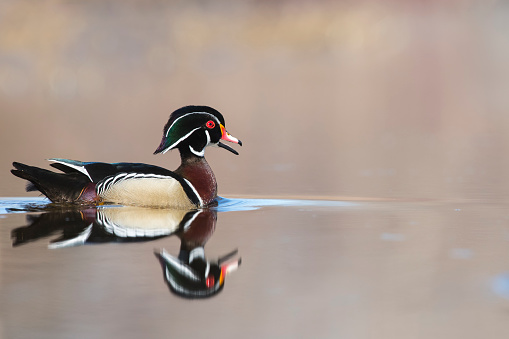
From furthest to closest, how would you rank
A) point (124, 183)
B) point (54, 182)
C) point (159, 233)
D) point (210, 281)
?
point (124, 183) → point (54, 182) → point (159, 233) → point (210, 281)

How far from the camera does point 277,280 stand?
19.4ft

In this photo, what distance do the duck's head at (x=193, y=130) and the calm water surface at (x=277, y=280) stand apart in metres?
1.46

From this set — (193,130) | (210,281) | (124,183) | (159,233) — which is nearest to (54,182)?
(124,183)

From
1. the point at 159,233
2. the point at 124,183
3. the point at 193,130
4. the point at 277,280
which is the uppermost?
the point at 193,130

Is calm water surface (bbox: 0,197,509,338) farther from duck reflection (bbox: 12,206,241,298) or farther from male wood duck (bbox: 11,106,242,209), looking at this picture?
male wood duck (bbox: 11,106,242,209)

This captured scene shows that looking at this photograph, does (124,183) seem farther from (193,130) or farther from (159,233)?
(159,233)

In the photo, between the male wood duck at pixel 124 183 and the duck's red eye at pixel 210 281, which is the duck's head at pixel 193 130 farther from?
the duck's red eye at pixel 210 281

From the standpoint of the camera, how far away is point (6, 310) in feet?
16.8

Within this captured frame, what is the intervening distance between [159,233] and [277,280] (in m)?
→ 2.06

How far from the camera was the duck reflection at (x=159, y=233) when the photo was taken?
5.93 m

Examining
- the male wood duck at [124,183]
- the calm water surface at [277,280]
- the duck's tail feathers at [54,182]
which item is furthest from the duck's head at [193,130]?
the calm water surface at [277,280]

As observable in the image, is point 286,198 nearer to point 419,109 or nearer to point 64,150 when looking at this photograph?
point 64,150

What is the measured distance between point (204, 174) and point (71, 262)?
12.6 ft

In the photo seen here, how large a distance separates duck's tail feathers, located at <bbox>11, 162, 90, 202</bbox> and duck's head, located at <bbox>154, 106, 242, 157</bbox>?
3.43ft
